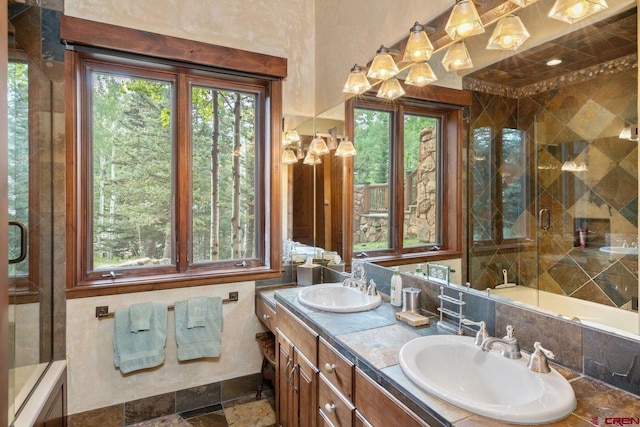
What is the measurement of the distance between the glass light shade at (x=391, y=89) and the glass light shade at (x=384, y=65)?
0.23 feet

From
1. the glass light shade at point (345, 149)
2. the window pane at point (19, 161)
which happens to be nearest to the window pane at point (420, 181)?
the glass light shade at point (345, 149)

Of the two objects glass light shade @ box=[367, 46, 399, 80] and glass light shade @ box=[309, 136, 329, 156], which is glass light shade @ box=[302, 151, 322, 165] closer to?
glass light shade @ box=[309, 136, 329, 156]

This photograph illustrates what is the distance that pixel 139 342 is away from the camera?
7.46 ft

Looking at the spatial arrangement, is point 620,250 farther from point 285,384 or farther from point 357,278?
point 285,384

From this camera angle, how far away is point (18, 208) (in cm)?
183

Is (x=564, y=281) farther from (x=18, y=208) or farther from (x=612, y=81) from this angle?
(x=18, y=208)

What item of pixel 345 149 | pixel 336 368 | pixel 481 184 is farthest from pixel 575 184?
pixel 345 149

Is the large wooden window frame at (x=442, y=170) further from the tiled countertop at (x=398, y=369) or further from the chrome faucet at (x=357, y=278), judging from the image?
the tiled countertop at (x=398, y=369)

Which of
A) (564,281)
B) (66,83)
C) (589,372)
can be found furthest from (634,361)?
A: (66,83)

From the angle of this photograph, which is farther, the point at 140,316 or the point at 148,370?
the point at 148,370

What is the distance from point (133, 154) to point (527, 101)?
232cm

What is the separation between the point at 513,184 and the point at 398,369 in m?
0.85

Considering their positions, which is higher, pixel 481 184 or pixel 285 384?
pixel 481 184

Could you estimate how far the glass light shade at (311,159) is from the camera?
2785 mm
